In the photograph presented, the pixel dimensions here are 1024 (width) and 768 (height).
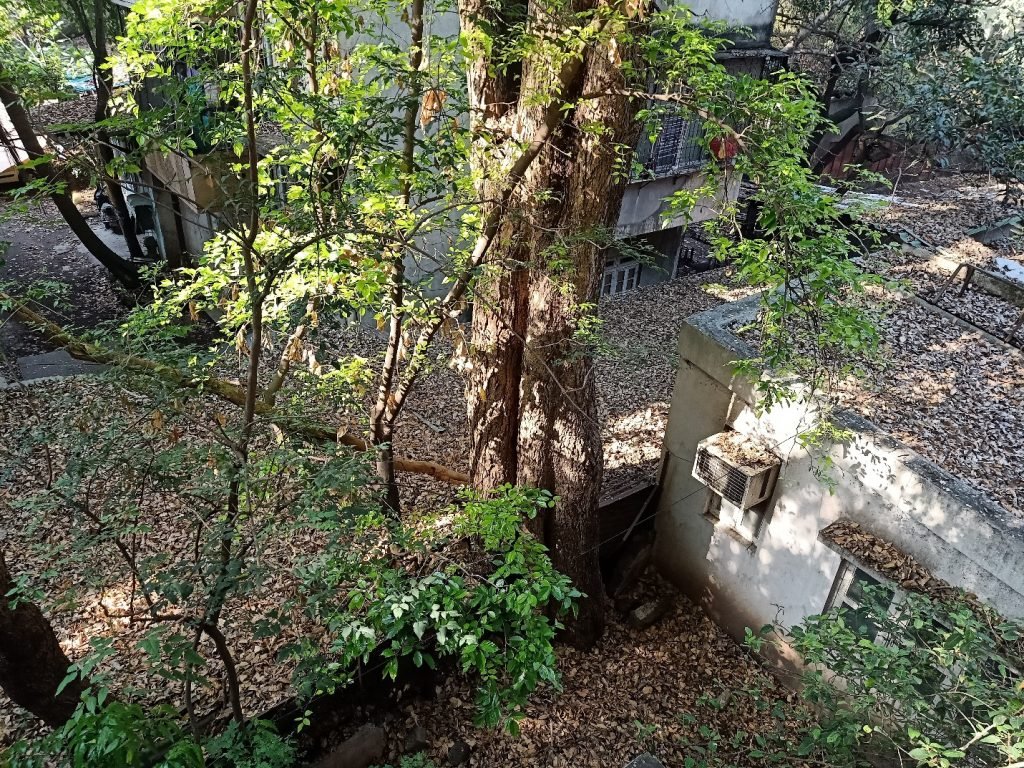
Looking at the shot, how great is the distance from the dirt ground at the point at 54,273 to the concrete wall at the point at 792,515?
9.41 meters

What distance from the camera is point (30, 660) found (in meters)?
4.46

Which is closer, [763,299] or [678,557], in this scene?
[763,299]

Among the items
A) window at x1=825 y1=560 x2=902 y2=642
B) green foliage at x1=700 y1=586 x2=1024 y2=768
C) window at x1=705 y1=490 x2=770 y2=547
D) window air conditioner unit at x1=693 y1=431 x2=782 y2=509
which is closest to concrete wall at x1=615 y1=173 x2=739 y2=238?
window at x1=705 y1=490 x2=770 y2=547

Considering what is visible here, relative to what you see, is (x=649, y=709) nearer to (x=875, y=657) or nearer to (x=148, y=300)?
(x=875, y=657)

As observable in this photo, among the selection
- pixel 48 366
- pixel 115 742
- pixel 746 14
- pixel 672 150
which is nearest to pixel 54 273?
pixel 48 366

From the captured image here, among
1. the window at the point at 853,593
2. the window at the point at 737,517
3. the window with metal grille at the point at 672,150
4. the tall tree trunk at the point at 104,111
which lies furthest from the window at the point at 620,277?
the tall tree trunk at the point at 104,111

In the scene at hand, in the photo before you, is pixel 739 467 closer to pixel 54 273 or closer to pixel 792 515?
pixel 792 515

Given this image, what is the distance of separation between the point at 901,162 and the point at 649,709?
1788 centimetres

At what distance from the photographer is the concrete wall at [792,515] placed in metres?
5.44

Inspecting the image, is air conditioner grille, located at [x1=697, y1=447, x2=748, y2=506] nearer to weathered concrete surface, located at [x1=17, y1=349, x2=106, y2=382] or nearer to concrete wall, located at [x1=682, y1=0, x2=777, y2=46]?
weathered concrete surface, located at [x1=17, y1=349, x2=106, y2=382]

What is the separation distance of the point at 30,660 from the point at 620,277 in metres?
12.7

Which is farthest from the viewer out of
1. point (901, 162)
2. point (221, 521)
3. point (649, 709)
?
point (901, 162)

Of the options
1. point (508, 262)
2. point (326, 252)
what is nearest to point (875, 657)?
point (508, 262)

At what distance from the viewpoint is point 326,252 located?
4.19 m
